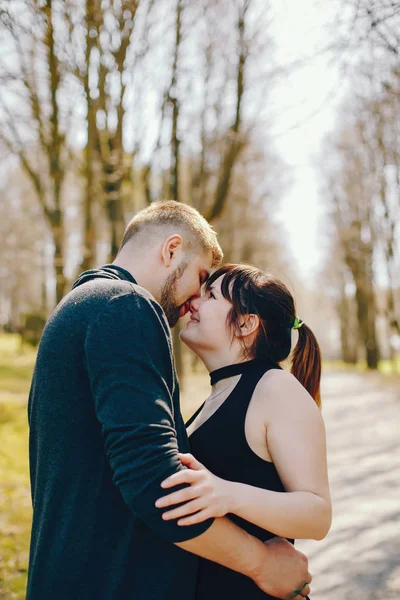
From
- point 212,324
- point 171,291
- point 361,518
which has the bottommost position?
point 361,518

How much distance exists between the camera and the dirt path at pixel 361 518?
4.67 meters

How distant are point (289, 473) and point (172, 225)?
1.03m

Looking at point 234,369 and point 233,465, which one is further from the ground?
point 234,369

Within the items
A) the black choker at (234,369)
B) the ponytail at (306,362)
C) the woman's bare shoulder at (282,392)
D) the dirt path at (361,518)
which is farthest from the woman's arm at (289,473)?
the dirt path at (361,518)

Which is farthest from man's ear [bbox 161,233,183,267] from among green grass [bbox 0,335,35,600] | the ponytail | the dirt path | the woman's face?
the dirt path

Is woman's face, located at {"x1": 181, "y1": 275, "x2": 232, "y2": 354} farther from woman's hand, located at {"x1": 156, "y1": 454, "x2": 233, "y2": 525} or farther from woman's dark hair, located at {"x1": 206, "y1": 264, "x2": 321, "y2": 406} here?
woman's hand, located at {"x1": 156, "y1": 454, "x2": 233, "y2": 525}

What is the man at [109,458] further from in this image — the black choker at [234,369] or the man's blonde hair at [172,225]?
the black choker at [234,369]

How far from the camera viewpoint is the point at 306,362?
2.81 m

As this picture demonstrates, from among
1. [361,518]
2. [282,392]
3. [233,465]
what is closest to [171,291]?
[282,392]

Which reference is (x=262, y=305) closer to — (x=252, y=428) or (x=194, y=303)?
(x=194, y=303)

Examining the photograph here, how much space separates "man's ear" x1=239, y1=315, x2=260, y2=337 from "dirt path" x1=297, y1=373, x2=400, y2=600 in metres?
2.72

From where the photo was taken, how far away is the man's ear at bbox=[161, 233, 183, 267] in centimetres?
235

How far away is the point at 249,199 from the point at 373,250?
24.9ft

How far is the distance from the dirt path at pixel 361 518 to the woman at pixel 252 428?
2513 millimetres
